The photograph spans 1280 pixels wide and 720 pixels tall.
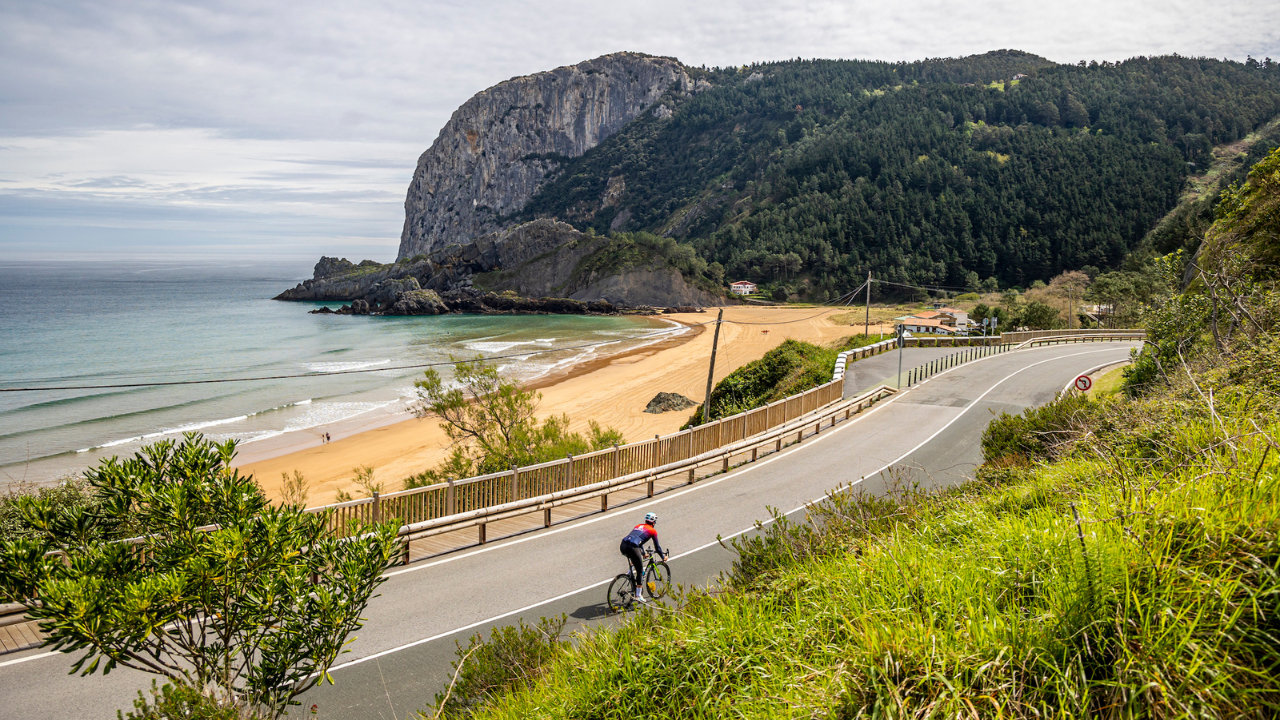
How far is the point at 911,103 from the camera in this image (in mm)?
148750

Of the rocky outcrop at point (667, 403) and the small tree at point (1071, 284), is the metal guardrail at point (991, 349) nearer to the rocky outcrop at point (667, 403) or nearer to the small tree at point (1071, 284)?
the rocky outcrop at point (667, 403)

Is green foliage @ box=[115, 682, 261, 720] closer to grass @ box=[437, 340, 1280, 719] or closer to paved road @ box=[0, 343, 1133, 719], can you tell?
grass @ box=[437, 340, 1280, 719]

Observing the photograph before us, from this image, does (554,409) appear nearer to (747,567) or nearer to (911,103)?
(747,567)

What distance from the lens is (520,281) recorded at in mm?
112500

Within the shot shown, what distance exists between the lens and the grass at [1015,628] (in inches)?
92.4

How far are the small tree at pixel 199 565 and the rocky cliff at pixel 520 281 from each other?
301ft

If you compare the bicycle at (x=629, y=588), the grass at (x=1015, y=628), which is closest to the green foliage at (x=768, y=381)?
the bicycle at (x=629, y=588)

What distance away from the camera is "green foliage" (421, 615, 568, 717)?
5152 mm

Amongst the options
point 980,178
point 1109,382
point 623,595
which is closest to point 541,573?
point 623,595

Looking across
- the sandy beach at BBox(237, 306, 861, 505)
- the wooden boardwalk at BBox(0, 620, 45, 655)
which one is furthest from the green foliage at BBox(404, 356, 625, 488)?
the wooden boardwalk at BBox(0, 620, 45, 655)

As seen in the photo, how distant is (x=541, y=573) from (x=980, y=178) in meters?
127

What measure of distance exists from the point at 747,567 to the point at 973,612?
10.6 ft

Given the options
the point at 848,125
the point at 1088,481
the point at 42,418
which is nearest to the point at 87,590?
the point at 1088,481

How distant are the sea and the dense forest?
45.1m
